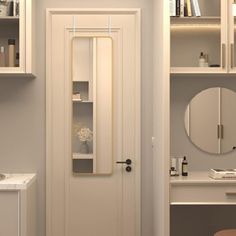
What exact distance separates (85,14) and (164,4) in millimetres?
818

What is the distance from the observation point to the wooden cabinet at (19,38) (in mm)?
3168

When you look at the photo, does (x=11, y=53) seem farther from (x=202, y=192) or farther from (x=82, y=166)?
(x=202, y=192)

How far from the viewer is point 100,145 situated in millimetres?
3527

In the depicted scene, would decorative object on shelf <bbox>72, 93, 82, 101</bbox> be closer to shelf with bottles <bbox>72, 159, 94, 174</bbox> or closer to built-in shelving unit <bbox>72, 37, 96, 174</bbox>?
built-in shelving unit <bbox>72, 37, 96, 174</bbox>

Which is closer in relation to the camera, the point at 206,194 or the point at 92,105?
the point at 206,194

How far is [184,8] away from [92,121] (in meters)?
1.17

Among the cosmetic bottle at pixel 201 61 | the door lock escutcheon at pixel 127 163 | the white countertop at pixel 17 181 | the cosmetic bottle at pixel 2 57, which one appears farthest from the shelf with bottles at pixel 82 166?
the cosmetic bottle at pixel 201 61

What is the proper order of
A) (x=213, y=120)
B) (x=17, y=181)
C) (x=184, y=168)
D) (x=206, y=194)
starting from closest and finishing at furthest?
1. (x=206, y=194)
2. (x=17, y=181)
3. (x=184, y=168)
4. (x=213, y=120)

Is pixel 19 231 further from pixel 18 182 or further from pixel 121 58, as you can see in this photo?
pixel 121 58

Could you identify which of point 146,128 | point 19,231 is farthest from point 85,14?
point 19,231

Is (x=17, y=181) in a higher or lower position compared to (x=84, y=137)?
lower

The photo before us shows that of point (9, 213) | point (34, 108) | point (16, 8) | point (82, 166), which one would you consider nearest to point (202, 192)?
point (82, 166)

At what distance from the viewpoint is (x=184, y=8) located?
3152 mm

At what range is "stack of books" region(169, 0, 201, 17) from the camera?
3.11m
